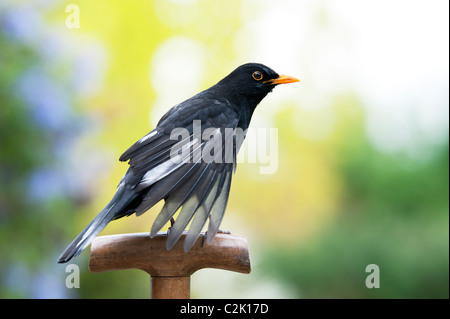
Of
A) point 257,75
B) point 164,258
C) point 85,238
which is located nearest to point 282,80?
point 257,75

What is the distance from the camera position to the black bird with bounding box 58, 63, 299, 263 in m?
1.51

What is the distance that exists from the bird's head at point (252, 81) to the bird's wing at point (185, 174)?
0.34 m

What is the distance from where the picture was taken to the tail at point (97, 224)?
1.40 meters

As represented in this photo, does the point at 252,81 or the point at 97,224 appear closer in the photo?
the point at 97,224

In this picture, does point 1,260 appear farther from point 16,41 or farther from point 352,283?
point 352,283

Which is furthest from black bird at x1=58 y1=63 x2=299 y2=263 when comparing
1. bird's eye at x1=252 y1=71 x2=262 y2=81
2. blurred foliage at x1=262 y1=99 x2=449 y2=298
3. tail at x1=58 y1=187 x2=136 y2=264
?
blurred foliage at x1=262 y1=99 x2=449 y2=298

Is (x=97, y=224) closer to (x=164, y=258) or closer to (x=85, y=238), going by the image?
(x=85, y=238)

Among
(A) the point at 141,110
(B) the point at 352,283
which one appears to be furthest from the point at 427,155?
(A) the point at 141,110

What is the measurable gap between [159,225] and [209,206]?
0.61 ft

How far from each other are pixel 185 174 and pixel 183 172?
0.03 ft

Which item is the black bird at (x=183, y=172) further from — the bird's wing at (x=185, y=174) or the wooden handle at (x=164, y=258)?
the wooden handle at (x=164, y=258)

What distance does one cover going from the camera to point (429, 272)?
3.68 metres

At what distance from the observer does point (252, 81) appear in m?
2.18

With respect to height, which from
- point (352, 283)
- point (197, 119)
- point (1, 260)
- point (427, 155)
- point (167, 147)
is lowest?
point (352, 283)
